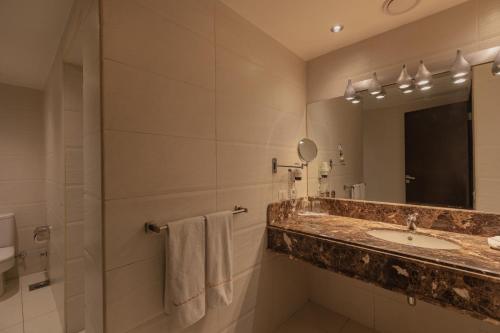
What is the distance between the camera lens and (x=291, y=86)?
A: 6.19 feet

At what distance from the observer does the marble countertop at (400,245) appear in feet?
3.11

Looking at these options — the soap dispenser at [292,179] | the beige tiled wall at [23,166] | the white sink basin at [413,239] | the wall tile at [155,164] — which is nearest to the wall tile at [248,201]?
the wall tile at [155,164]

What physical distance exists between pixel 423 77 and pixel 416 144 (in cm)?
45

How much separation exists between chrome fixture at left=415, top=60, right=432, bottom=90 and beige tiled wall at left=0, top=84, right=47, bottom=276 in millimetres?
3724

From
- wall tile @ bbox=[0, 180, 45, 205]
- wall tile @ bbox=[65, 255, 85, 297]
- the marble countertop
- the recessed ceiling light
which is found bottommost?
wall tile @ bbox=[65, 255, 85, 297]

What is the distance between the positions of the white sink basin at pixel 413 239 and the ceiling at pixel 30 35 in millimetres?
2364

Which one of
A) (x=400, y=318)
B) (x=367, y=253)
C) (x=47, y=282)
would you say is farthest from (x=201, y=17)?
(x=47, y=282)

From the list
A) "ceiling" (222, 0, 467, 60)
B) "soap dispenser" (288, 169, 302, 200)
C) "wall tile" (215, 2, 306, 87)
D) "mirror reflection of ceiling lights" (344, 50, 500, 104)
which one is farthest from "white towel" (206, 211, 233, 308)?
"mirror reflection of ceiling lights" (344, 50, 500, 104)

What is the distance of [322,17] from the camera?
146 cm

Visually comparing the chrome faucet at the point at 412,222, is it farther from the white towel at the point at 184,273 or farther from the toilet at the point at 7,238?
the toilet at the point at 7,238

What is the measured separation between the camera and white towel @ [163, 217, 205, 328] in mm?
1021

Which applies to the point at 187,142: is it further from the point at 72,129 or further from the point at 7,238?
the point at 7,238

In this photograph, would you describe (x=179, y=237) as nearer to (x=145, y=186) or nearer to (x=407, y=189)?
(x=145, y=186)

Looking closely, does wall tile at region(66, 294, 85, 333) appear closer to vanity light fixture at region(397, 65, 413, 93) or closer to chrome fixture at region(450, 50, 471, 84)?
vanity light fixture at region(397, 65, 413, 93)
